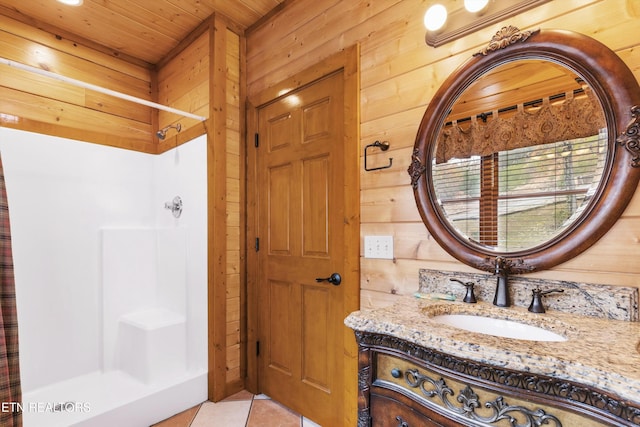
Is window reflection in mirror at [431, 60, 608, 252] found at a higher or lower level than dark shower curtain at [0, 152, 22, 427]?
higher

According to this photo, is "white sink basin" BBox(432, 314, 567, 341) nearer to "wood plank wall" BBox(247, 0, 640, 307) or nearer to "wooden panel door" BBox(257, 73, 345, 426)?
"wood plank wall" BBox(247, 0, 640, 307)

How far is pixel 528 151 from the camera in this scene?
3.84 ft

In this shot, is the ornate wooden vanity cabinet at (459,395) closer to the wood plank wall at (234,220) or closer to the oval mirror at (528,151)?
the oval mirror at (528,151)

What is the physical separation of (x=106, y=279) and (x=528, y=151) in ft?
9.35

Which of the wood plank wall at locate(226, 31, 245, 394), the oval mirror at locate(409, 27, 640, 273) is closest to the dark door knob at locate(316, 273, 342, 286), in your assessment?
the oval mirror at locate(409, 27, 640, 273)

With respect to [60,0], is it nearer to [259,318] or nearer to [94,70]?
[94,70]

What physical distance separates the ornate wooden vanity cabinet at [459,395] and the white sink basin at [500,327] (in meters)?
0.26

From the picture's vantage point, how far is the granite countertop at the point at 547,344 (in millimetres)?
638

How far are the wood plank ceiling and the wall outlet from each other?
1.69 m

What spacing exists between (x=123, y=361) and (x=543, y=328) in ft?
8.89

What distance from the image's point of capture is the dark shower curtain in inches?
54.9

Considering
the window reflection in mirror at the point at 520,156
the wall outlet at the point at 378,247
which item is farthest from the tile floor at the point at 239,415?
the window reflection in mirror at the point at 520,156

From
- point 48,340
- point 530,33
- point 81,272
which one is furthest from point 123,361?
point 530,33

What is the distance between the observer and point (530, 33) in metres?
1.16
